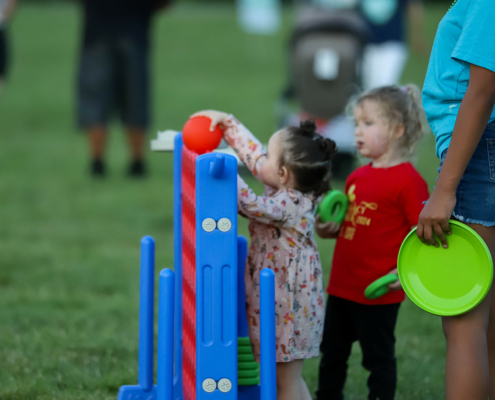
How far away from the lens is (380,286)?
228 cm

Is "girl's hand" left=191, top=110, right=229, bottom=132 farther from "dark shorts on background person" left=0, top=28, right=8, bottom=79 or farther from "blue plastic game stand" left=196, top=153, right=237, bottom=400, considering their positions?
"dark shorts on background person" left=0, top=28, right=8, bottom=79

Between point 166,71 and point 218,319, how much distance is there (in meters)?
15.0

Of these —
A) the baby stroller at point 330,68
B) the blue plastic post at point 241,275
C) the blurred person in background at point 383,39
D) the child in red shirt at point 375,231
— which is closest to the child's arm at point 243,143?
the blue plastic post at point 241,275

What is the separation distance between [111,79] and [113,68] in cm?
11

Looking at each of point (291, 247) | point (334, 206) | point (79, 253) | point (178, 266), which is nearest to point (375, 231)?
point (334, 206)

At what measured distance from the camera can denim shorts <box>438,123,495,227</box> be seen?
6.02 ft

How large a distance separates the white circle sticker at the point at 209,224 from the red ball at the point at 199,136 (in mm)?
350

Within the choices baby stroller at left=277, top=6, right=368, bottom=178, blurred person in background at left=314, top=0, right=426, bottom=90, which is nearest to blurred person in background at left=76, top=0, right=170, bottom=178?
baby stroller at left=277, top=6, right=368, bottom=178

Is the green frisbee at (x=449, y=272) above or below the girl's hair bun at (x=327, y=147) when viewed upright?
below

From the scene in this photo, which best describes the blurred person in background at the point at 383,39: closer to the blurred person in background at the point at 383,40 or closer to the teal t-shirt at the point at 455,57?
the blurred person in background at the point at 383,40

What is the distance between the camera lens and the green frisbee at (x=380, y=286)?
7.48 ft

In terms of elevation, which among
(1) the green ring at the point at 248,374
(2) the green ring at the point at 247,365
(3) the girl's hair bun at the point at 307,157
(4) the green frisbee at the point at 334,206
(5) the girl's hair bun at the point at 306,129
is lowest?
(1) the green ring at the point at 248,374

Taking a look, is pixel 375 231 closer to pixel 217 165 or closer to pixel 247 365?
pixel 247 365

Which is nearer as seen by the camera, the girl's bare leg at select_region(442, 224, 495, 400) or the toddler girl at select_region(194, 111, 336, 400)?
the girl's bare leg at select_region(442, 224, 495, 400)
